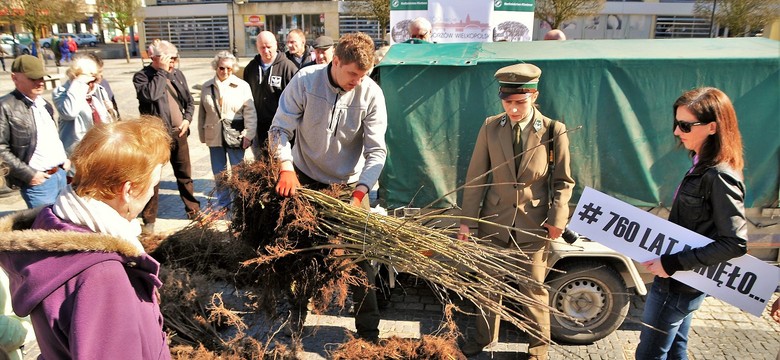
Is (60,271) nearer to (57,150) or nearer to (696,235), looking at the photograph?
(696,235)

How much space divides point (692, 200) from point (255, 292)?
2.41m

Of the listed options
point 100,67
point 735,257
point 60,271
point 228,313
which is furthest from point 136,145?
point 100,67

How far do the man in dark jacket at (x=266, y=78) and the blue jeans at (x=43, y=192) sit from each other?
78.6 inches

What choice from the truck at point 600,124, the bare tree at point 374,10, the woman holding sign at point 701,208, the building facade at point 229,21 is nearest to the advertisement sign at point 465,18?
the truck at point 600,124

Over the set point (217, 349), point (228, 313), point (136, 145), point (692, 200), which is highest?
point (136, 145)

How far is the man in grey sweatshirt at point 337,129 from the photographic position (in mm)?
3305

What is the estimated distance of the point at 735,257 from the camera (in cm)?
249

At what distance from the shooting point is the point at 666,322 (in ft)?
8.95

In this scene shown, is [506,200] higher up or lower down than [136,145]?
lower down

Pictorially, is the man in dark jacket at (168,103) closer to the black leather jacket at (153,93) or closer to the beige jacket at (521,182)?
the black leather jacket at (153,93)

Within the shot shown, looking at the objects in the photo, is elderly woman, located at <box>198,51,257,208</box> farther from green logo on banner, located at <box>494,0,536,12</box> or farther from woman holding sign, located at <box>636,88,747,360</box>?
woman holding sign, located at <box>636,88,747,360</box>

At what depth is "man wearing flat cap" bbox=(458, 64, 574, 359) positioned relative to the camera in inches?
129

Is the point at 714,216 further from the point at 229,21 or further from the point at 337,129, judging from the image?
the point at 229,21

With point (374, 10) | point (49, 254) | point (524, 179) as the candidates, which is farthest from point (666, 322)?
point (374, 10)
